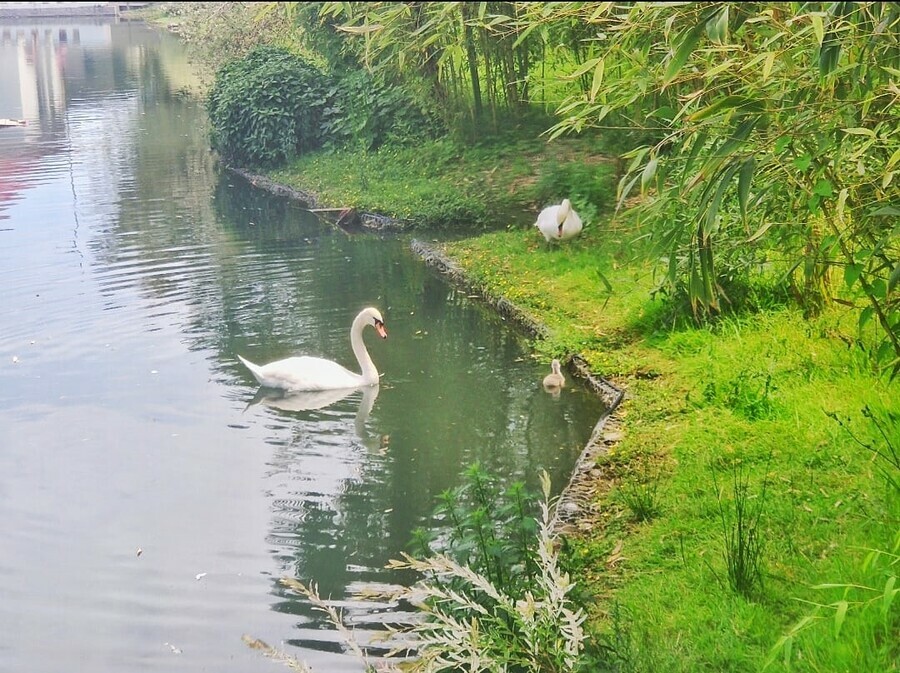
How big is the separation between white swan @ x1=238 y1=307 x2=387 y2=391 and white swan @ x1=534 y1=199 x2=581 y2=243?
3.33 meters

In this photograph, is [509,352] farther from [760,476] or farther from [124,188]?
[124,188]

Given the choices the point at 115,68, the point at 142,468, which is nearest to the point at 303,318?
the point at 142,468

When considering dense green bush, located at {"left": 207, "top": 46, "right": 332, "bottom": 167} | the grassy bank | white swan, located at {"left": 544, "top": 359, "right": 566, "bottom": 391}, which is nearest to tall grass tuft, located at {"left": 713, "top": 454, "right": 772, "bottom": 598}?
the grassy bank

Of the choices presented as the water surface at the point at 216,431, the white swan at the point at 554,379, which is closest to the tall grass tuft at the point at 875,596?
the water surface at the point at 216,431

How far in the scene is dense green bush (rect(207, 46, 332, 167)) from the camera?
17.5 meters

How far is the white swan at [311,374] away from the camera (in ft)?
26.9

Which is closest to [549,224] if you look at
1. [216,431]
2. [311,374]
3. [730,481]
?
[311,374]

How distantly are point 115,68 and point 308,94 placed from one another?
16024 mm

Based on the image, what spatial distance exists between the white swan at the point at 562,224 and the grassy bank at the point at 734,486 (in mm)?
749

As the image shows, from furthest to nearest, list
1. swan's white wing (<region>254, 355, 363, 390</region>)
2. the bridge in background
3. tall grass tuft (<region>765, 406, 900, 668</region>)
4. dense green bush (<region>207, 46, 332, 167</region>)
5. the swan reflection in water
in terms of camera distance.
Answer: the bridge in background < dense green bush (<region>207, 46, 332, 167</region>) < swan's white wing (<region>254, 355, 363, 390</region>) < the swan reflection in water < tall grass tuft (<region>765, 406, 900, 668</region>)

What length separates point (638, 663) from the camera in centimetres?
388

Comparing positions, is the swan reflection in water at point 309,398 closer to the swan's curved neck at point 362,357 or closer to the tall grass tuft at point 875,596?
the swan's curved neck at point 362,357

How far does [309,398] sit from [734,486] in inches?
154

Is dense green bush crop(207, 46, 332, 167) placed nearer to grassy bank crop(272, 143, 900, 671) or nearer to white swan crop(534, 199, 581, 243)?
white swan crop(534, 199, 581, 243)
